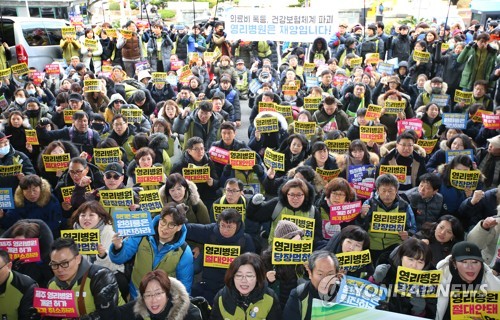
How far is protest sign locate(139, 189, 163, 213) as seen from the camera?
494 centimetres

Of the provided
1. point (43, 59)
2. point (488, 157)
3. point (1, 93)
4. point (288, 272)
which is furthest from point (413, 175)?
point (43, 59)

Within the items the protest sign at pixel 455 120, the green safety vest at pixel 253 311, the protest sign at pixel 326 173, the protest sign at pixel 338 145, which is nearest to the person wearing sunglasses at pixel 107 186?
the green safety vest at pixel 253 311

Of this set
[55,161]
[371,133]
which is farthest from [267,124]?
[55,161]

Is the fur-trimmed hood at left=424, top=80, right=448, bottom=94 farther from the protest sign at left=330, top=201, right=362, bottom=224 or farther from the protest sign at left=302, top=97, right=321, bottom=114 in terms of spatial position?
the protest sign at left=330, top=201, right=362, bottom=224

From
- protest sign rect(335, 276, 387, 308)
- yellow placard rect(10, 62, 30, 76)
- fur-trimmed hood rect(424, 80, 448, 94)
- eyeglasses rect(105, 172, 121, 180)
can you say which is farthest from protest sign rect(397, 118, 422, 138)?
yellow placard rect(10, 62, 30, 76)

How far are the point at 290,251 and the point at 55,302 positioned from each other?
1.78 metres

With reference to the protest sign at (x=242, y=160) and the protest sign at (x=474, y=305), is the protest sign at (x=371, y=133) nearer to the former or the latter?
the protest sign at (x=242, y=160)

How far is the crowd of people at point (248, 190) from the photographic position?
3.74 m

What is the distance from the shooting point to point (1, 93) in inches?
368

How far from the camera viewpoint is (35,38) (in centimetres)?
1273

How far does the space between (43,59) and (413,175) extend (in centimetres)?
988

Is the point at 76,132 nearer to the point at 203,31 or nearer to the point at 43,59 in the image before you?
the point at 43,59

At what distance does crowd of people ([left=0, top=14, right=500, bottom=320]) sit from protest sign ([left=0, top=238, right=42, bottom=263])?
3.4 inches

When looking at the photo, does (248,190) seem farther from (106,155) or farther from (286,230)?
(106,155)
